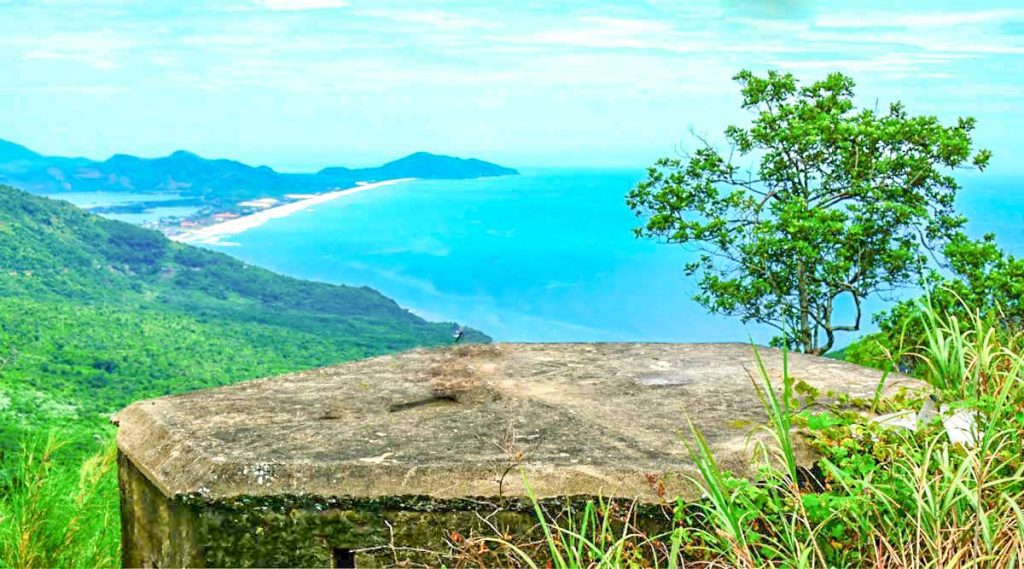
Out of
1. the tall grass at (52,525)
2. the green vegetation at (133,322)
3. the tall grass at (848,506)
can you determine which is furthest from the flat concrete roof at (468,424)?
the green vegetation at (133,322)

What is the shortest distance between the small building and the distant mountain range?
194ft

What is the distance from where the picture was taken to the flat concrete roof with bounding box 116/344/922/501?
3385mm

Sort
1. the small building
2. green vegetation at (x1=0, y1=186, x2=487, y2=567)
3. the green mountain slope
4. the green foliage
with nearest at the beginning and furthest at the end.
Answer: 1. the small building
2. the green foliage
3. green vegetation at (x1=0, y1=186, x2=487, y2=567)
4. the green mountain slope

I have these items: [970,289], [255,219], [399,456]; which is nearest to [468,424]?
[399,456]

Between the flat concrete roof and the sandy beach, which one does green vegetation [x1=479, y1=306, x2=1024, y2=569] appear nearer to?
the flat concrete roof

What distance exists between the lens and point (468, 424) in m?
3.85

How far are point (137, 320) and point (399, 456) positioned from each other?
33350 millimetres

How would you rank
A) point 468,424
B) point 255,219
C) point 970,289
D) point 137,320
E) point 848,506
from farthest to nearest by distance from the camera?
Answer: point 255,219 < point 137,320 < point 970,289 < point 468,424 < point 848,506

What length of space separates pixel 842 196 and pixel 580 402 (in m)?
6.28

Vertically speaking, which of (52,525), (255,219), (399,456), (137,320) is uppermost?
(399,456)

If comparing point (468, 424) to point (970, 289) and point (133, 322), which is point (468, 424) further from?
point (133, 322)

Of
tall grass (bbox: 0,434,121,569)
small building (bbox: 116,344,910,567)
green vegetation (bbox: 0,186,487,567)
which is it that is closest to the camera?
small building (bbox: 116,344,910,567)

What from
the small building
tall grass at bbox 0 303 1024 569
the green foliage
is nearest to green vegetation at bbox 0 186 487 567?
the green foliage

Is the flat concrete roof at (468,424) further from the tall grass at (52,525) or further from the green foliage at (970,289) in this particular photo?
the green foliage at (970,289)
